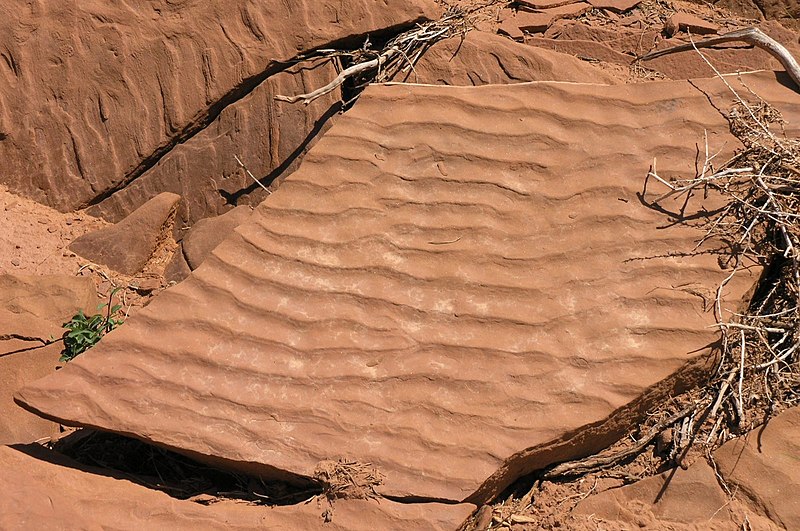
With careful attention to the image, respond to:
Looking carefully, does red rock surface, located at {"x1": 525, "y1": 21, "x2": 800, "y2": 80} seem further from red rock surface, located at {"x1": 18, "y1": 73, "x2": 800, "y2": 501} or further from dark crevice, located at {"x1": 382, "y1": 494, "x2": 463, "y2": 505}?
dark crevice, located at {"x1": 382, "y1": 494, "x2": 463, "y2": 505}

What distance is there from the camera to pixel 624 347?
11.2 feet

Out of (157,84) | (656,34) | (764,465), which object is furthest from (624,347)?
(157,84)

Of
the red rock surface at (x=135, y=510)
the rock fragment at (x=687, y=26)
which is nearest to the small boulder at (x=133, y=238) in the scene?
the red rock surface at (x=135, y=510)

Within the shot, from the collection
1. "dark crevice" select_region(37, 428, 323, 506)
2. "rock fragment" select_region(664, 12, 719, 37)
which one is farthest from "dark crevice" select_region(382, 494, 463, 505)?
"rock fragment" select_region(664, 12, 719, 37)

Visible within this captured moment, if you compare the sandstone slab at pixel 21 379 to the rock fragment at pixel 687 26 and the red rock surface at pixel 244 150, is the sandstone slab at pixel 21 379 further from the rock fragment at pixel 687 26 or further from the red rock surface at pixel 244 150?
the rock fragment at pixel 687 26

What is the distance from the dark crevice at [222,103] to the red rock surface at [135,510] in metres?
1.83

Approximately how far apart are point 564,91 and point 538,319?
1191 millimetres

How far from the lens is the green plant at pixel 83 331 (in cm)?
432

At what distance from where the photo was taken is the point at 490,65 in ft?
14.1

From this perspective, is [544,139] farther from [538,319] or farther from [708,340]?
[708,340]

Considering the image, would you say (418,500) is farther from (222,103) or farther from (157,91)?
(157,91)

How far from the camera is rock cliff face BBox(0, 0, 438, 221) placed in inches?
176

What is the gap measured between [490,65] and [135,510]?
2.77 m

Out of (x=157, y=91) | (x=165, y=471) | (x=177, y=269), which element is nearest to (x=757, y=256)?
(x=165, y=471)
